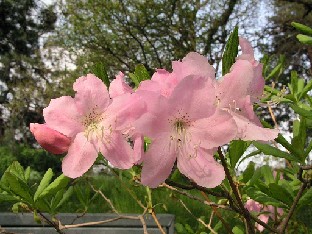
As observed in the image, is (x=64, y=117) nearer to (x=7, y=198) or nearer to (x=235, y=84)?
(x=235, y=84)

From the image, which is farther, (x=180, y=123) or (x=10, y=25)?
(x=10, y=25)

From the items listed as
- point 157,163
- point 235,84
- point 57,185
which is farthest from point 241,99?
point 57,185

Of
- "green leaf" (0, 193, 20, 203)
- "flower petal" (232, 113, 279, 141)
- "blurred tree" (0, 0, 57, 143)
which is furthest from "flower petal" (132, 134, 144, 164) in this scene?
"blurred tree" (0, 0, 57, 143)

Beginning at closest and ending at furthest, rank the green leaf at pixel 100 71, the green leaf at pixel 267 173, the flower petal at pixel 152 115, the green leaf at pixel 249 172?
the flower petal at pixel 152 115, the green leaf at pixel 100 71, the green leaf at pixel 249 172, the green leaf at pixel 267 173

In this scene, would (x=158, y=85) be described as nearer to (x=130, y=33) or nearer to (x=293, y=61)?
(x=130, y=33)

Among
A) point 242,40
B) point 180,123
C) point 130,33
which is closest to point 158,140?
point 180,123

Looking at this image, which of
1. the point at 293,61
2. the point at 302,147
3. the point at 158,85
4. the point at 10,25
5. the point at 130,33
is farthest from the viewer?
the point at 10,25

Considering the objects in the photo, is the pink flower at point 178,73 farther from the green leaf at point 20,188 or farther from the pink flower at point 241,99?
the green leaf at point 20,188

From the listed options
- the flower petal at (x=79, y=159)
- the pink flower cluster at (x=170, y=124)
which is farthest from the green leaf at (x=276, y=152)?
the flower petal at (x=79, y=159)
